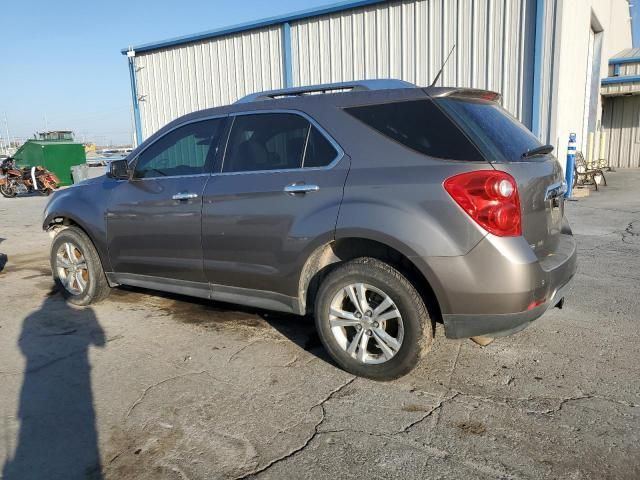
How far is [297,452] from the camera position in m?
2.65

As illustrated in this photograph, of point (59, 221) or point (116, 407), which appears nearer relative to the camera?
point (116, 407)

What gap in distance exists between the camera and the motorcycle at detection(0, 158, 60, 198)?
18.1 m

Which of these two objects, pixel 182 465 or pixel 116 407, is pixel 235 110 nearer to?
pixel 116 407

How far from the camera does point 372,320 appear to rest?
10.9 feet

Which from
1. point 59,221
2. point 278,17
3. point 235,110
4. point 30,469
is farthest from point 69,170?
point 30,469

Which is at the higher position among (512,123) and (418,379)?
(512,123)

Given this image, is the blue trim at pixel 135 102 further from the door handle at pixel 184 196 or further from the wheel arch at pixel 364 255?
the wheel arch at pixel 364 255

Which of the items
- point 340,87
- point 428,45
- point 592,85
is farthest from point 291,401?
point 592,85

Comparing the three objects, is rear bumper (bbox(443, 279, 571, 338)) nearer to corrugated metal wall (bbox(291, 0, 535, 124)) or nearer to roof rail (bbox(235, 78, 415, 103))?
roof rail (bbox(235, 78, 415, 103))

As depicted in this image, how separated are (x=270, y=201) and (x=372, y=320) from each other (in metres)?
1.08

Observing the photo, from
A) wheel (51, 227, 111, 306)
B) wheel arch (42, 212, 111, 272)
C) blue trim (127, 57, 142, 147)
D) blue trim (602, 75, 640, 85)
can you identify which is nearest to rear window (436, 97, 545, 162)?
wheel arch (42, 212, 111, 272)

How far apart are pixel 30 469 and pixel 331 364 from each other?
1.89 meters

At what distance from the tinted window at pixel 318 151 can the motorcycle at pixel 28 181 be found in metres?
17.3

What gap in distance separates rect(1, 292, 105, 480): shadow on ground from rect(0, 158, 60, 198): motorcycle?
15156 millimetres
